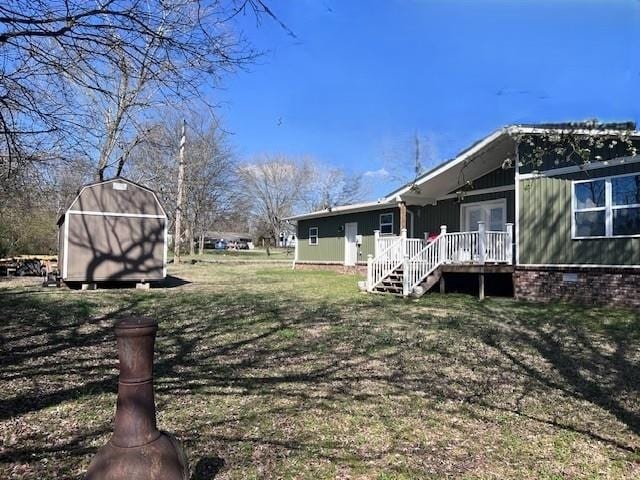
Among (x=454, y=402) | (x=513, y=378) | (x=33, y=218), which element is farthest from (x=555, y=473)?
(x=33, y=218)

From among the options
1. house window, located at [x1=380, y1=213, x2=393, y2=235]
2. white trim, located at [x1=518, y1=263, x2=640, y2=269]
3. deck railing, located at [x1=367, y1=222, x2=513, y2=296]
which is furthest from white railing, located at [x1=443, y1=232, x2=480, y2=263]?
house window, located at [x1=380, y1=213, x2=393, y2=235]

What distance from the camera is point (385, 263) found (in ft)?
45.1

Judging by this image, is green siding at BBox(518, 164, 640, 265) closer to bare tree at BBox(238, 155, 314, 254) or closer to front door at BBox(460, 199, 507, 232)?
front door at BBox(460, 199, 507, 232)

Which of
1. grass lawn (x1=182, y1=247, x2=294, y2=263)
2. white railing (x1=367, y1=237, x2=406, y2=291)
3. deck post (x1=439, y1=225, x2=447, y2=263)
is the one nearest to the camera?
deck post (x1=439, y1=225, x2=447, y2=263)

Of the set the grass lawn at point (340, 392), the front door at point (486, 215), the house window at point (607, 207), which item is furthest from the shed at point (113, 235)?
the house window at point (607, 207)

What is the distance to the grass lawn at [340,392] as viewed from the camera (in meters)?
3.51

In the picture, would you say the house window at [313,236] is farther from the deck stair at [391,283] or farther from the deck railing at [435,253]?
the deck stair at [391,283]

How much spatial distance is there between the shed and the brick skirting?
9237 mm

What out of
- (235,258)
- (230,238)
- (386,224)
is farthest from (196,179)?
(230,238)

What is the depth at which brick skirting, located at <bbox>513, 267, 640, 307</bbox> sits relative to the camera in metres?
10.4

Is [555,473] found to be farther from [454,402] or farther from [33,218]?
[33,218]

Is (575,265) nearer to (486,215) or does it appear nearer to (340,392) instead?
(486,215)

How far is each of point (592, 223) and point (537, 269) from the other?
64.1 inches

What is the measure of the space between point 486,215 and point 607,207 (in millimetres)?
4347
